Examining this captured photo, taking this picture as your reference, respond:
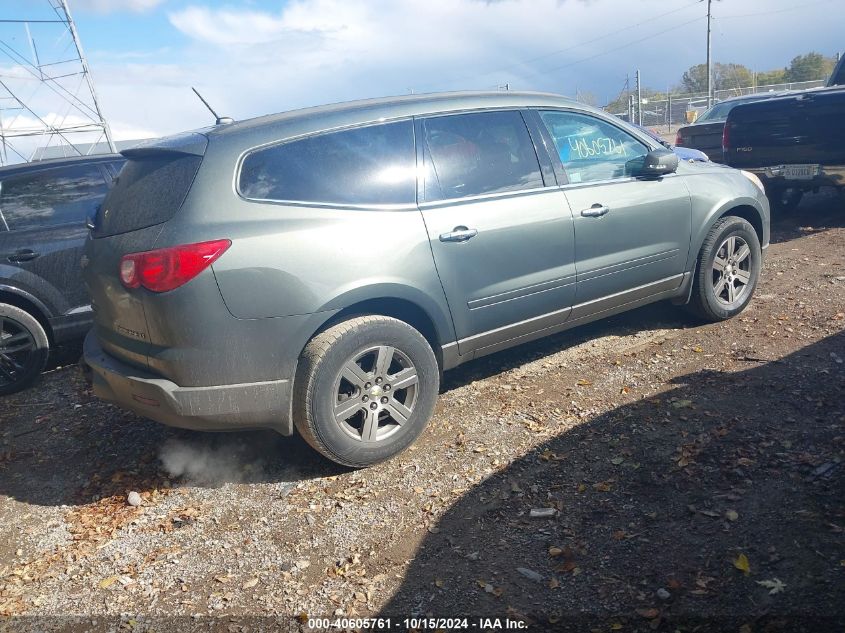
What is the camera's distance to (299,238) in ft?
11.7

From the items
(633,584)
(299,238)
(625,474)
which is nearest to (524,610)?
(633,584)

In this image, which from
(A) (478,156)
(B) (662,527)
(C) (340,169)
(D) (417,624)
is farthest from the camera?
(A) (478,156)

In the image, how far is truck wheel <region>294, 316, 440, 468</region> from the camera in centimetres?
364

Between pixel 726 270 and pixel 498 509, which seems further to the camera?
pixel 726 270

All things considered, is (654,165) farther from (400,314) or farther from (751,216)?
(400,314)

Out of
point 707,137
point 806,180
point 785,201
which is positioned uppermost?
point 707,137

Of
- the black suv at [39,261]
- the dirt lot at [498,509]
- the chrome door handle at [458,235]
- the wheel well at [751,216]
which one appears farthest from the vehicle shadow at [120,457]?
the wheel well at [751,216]

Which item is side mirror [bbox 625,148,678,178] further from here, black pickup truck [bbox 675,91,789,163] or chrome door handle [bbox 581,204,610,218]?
black pickup truck [bbox 675,91,789,163]

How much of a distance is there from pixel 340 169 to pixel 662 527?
239 cm

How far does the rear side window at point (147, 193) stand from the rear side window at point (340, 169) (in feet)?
1.03

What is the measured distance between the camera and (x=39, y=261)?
5742 millimetres

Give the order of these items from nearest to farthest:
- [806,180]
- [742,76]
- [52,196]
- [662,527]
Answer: [662,527] → [52,196] → [806,180] → [742,76]

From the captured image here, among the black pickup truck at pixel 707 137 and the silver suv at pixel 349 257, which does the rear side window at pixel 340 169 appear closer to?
the silver suv at pixel 349 257

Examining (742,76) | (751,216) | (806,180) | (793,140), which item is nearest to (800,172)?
(806,180)
